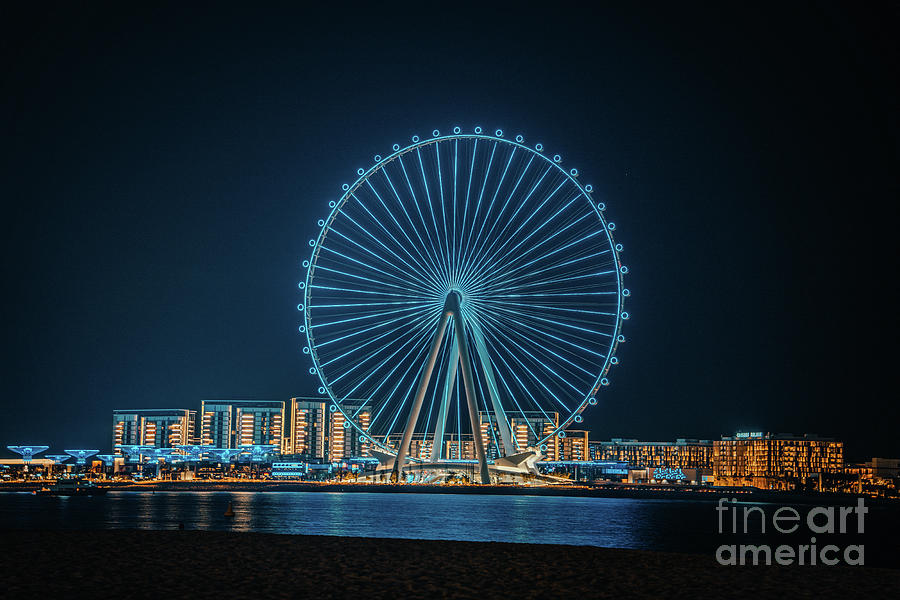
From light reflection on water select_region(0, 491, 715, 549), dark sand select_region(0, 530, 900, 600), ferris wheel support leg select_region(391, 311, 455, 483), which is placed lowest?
light reflection on water select_region(0, 491, 715, 549)

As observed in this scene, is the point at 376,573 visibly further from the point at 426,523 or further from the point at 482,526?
the point at 426,523

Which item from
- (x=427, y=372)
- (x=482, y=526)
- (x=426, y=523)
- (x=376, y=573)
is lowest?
(x=426, y=523)

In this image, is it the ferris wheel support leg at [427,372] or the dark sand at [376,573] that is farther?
the ferris wheel support leg at [427,372]

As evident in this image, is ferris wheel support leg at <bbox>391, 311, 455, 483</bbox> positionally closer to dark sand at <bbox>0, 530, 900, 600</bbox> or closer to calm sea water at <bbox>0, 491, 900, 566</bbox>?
calm sea water at <bbox>0, 491, 900, 566</bbox>

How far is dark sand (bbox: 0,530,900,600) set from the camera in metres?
19.9

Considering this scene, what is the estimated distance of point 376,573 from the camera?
2281 centimetres

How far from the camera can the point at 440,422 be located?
95.0m

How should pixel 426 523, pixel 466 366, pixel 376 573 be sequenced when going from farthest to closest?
pixel 466 366
pixel 426 523
pixel 376 573

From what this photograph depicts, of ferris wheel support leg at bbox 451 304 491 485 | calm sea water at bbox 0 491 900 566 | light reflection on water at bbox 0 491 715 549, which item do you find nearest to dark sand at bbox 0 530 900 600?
calm sea water at bbox 0 491 900 566

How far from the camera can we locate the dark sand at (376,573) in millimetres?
19859

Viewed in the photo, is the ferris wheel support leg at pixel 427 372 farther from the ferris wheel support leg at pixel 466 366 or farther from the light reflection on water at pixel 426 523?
the light reflection on water at pixel 426 523

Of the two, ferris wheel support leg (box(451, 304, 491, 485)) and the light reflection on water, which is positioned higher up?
ferris wheel support leg (box(451, 304, 491, 485))

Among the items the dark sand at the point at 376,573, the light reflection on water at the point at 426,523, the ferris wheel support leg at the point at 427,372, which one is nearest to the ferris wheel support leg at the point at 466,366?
the ferris wheel support leg at the point at 427,372

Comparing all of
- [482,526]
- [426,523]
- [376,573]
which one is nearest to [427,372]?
[426,523]
